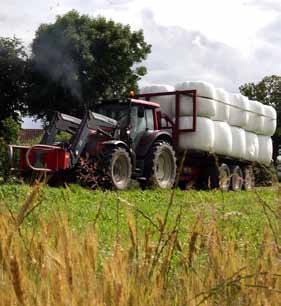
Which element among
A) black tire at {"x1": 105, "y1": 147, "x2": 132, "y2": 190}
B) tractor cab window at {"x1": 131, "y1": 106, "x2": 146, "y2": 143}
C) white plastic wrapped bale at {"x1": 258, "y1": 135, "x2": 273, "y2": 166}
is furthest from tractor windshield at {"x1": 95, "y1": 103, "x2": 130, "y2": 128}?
white plastic wrapped bale at {"x1": 258, "y1": 135, "x2": 273, "y2": 166}

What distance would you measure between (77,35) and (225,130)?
2082 cm

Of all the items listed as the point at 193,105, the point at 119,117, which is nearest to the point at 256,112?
the point at 193,105

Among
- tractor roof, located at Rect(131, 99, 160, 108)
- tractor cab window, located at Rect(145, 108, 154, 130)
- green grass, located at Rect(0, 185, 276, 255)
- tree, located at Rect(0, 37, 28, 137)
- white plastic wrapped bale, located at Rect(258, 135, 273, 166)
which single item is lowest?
green grass, located at Rect(0, 185, 276, 255)

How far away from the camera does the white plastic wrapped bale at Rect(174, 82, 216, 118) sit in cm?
1584

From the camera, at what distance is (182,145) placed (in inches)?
623

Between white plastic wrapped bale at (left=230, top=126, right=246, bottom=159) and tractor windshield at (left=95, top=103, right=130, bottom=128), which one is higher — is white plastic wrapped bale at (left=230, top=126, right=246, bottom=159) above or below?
below

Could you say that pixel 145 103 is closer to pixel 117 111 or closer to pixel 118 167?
pixel 117 111

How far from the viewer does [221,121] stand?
55.5 feet

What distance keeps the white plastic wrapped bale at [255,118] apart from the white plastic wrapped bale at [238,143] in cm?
47

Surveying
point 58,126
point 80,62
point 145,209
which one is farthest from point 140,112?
point 80,62

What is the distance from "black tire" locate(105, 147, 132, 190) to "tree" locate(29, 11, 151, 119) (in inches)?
853

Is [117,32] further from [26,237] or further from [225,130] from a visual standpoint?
[26,237]

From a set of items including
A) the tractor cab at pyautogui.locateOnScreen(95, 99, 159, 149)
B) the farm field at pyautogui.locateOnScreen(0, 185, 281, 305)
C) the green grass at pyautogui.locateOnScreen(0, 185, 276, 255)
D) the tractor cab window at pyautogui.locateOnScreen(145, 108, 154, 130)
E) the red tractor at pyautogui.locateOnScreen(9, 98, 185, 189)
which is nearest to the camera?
the farm field at pyautogui.locateOnScreen(0, 185, 281, 305)

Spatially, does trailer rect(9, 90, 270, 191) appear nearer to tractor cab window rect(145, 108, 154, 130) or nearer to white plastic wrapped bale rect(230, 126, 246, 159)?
tractor cab window rect(145, 108, 154, 130)
